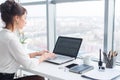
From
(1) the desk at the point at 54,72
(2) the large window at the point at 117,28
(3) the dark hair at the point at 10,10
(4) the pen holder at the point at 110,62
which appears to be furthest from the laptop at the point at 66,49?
(3) the dark hair at the point at 10,10

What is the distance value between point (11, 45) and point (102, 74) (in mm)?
826

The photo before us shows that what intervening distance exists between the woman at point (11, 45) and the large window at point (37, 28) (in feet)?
4.17

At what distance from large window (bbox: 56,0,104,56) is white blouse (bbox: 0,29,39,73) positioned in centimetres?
99

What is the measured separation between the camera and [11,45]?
1808mm

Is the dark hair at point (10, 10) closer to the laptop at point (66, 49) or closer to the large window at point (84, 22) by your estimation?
the laptop at point (66, 49)

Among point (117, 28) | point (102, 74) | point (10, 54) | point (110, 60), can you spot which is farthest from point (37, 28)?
point (102, 74)

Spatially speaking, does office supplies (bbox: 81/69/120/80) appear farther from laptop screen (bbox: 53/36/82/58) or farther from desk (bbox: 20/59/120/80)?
laptop screen (bbox: 53/36/82/58)

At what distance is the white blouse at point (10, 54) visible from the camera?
181 centimetres

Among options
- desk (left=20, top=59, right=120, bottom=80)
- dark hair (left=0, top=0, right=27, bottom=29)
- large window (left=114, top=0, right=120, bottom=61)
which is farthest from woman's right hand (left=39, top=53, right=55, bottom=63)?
large window (left=114, top=0, right=120, bottom=61)

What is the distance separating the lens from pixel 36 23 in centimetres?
339

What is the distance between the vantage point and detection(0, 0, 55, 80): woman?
5.96ft

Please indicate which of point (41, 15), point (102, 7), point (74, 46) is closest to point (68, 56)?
point (74, 46)

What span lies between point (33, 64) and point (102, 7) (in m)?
1.09

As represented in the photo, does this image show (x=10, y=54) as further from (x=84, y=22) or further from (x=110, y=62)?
(x=84, y=22)
